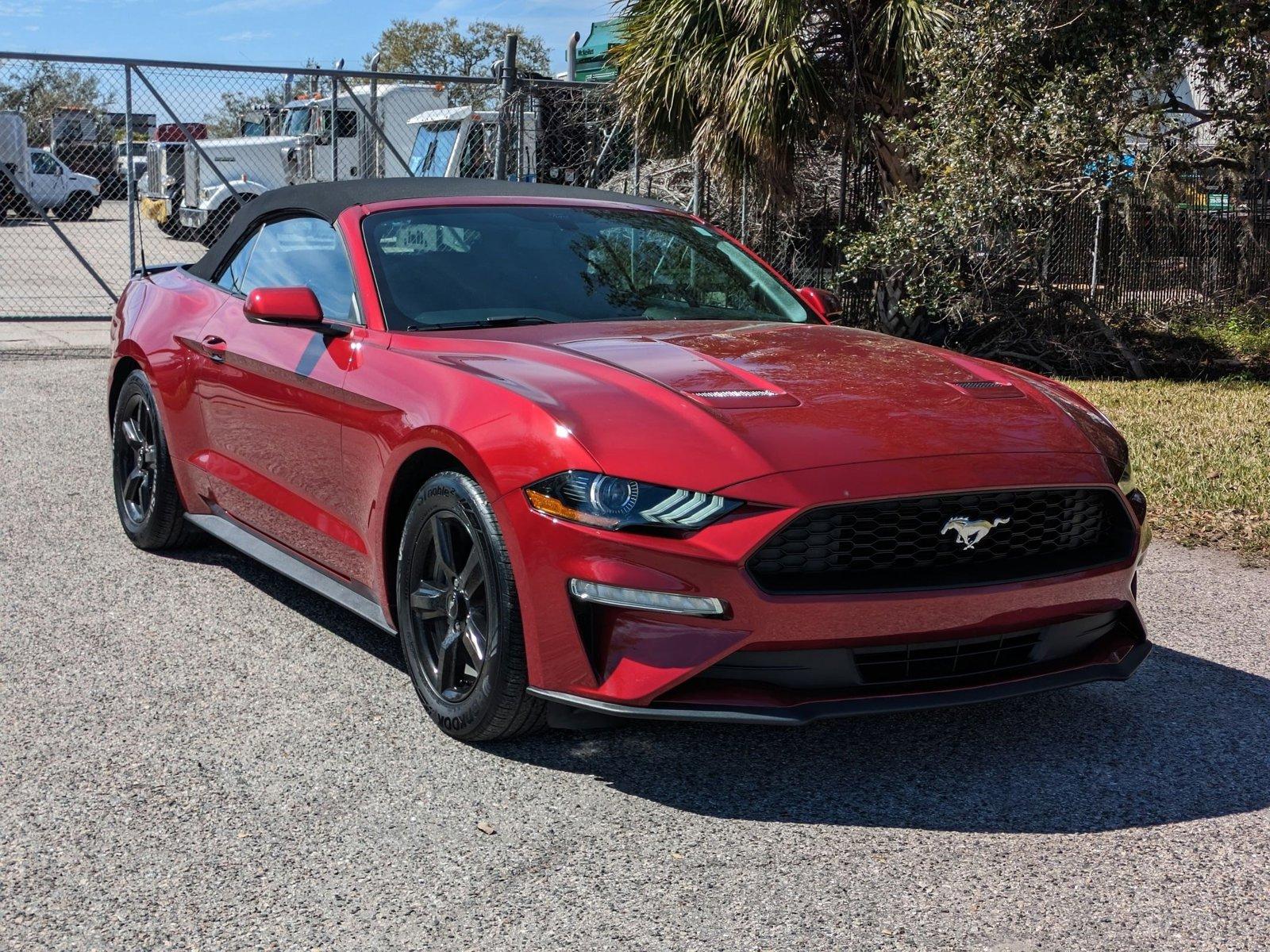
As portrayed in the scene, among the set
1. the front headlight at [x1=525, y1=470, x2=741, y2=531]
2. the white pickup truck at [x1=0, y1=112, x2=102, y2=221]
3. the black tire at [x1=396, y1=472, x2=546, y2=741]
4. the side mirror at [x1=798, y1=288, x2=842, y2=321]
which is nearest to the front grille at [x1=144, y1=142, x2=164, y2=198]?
the white pickup truck at [x1=0, y1=112, x2=102, y2=221]

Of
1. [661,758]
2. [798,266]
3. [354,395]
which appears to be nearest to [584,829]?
[661,758]

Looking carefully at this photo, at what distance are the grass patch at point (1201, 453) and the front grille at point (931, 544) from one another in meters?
2.85

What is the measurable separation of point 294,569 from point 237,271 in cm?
144

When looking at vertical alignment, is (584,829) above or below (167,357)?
below

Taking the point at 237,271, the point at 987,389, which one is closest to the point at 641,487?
the point at 987,389

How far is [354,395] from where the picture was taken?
13.7ft

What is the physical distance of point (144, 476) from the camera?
5.86m

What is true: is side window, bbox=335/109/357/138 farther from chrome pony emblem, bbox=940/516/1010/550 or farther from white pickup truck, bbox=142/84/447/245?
chrome pony emblem, bbox=940/516/1010/550

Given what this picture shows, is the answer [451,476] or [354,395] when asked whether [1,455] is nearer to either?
[354,395]

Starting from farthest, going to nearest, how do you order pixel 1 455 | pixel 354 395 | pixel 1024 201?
pixel 1024 201 → pixel 1 455 → pixel 354 395

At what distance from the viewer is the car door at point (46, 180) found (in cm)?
1705

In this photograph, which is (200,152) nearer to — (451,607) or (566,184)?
(566,184)

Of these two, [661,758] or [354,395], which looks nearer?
[661,758]

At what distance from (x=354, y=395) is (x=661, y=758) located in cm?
138
